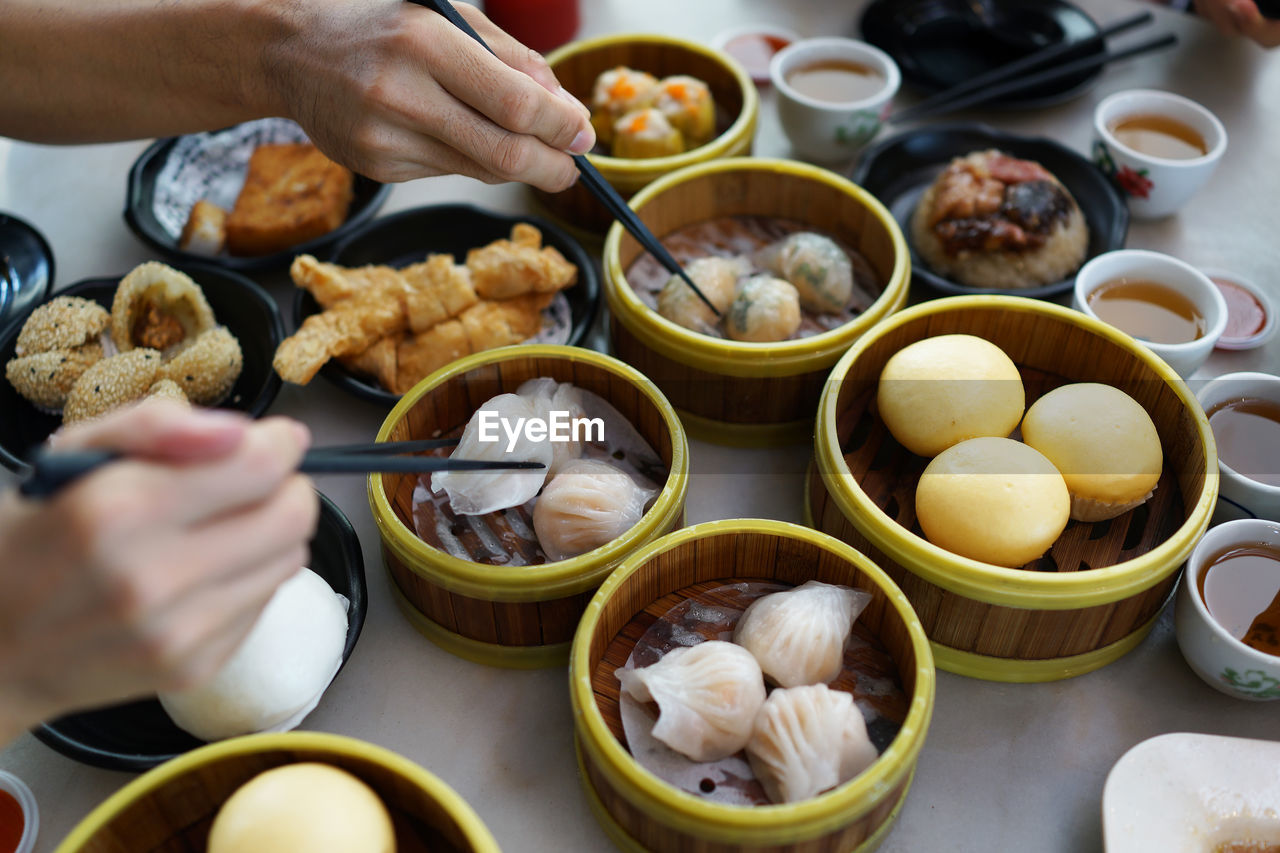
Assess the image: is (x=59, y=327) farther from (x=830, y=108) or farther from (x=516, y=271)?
(x=830, y=108)

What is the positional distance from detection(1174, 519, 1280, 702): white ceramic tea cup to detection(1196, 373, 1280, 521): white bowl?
56mm

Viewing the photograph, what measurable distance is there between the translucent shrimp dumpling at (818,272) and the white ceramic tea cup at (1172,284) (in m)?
0.48

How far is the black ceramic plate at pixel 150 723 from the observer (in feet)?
4.60

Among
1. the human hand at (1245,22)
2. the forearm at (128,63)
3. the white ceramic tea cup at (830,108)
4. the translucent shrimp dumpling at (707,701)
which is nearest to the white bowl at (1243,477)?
the translucent shrimp dumpling at (707,701)

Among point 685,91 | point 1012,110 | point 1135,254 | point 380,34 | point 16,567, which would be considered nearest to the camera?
point 16,567

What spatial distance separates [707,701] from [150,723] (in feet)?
2.91

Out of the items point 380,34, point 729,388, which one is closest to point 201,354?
point 380,34

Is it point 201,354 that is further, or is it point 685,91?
point 685,91

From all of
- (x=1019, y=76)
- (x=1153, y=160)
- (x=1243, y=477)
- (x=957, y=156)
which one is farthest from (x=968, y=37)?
(x=1243, y=477)

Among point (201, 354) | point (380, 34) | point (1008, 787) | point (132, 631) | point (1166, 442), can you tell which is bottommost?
point (1008, 787)

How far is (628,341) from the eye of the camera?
6.63 ft

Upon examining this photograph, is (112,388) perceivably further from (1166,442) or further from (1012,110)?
(1012,110)

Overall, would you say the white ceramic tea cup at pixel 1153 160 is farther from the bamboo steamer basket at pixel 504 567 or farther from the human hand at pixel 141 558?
the human hand at pixel 141 558

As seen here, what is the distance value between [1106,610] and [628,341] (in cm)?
104
